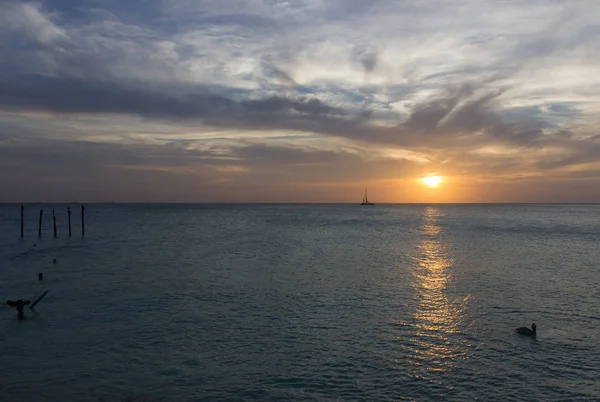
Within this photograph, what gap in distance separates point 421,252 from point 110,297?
4708 cm

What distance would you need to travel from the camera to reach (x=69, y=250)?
69562mm

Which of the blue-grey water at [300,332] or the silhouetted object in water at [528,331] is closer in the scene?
the blue-grey water at [300,332]

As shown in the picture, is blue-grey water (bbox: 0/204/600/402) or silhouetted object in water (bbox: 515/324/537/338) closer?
blue-grey water (bbox: 0/204/600/402)

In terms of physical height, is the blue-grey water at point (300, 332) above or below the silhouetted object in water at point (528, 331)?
below

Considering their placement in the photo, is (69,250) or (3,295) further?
(69,250)

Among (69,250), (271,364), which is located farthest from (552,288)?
(69,250)

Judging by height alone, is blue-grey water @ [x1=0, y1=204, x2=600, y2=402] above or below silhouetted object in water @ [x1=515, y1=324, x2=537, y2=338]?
below

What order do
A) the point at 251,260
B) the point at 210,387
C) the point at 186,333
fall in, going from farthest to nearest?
the point at 251,260 < the point at 186,333 < the point at 210,387

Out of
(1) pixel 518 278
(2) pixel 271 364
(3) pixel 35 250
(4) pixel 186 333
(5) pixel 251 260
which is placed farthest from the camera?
(3) pixel 35 250

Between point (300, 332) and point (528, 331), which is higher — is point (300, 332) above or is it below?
below

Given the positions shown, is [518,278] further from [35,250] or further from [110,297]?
[35,250]

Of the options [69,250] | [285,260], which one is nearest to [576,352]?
[285,260]

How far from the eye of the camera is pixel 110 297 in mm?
37438

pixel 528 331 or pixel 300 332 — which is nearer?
pixel 528 331
